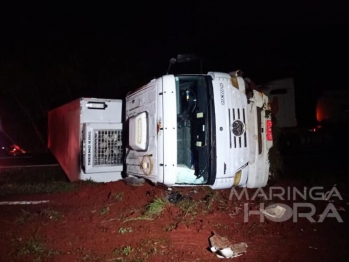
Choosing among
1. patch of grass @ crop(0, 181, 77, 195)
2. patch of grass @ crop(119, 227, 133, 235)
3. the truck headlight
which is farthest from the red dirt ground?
patch of grass @ crop(0, 181, 77, 195)

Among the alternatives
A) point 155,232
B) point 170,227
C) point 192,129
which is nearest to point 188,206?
point 170,227

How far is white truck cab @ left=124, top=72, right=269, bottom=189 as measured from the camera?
14.4ft

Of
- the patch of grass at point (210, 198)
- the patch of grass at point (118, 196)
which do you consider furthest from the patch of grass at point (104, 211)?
the patch of grass at point (210, 198)

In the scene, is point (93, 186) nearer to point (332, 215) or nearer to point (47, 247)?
point (47, 247)

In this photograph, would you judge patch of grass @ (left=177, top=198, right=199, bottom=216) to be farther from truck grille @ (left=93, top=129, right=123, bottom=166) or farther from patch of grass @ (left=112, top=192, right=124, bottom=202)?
truck grille @ (left=93, top=129, right=123, bottom=166)

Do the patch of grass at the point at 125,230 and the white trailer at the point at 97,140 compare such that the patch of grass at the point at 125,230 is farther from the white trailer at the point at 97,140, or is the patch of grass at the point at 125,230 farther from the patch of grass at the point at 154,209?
the white trailer at the point at 97,140

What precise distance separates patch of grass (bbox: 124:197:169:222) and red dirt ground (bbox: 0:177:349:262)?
0.06 m

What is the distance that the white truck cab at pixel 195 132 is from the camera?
4395 millimetres

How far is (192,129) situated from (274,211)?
1.56 m

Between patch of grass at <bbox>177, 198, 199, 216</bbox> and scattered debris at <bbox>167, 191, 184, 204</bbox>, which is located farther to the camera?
scattered debris at <bbox>167, 191, 184, 204</bbox>

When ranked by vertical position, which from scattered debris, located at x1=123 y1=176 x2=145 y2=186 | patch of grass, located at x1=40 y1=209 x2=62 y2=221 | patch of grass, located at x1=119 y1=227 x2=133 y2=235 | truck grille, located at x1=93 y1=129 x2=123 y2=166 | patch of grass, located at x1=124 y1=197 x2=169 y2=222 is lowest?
patch of grass, located at x1=119 y1=227 x2=133 y2=235

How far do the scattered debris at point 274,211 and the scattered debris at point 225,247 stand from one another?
3.26 feet

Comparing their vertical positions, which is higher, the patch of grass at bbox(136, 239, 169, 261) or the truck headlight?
the truck headlight

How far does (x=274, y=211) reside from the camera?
14.3 ft
